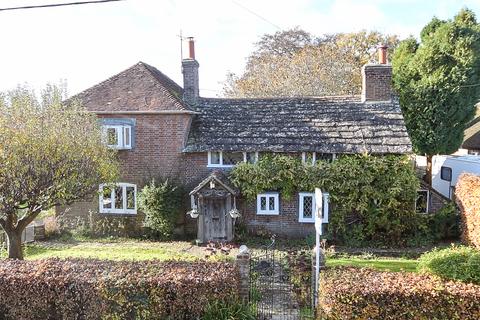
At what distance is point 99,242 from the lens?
18484 millimetres

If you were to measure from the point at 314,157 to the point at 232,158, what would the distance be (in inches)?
146

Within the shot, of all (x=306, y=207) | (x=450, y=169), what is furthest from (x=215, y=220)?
(x=450, y=169)

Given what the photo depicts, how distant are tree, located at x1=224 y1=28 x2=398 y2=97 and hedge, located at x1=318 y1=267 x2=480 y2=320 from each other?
86.2 feet

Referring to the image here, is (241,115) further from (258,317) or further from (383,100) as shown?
(258,317)

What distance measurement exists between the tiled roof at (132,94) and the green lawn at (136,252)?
238 inches

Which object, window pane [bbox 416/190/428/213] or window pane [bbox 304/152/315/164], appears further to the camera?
window pane [bbox 416/190/428/213]

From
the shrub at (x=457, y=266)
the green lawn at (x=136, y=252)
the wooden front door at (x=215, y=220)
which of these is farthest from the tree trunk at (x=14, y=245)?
the shrub at (x=457, y=266)

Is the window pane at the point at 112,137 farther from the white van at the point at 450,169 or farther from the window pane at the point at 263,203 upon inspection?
the white van at the point at 450,169

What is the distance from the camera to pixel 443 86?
78.6 ft

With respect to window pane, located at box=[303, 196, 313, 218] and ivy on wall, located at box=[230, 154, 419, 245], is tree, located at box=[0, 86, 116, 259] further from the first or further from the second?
window pane, located at box=[303, 196, 313, 218]

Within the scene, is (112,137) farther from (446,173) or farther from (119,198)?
(446,173)

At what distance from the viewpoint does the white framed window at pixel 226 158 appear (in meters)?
18.7

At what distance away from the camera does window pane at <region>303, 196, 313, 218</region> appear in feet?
59.7

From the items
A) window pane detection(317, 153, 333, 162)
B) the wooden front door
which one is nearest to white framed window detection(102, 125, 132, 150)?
the wooden front door
